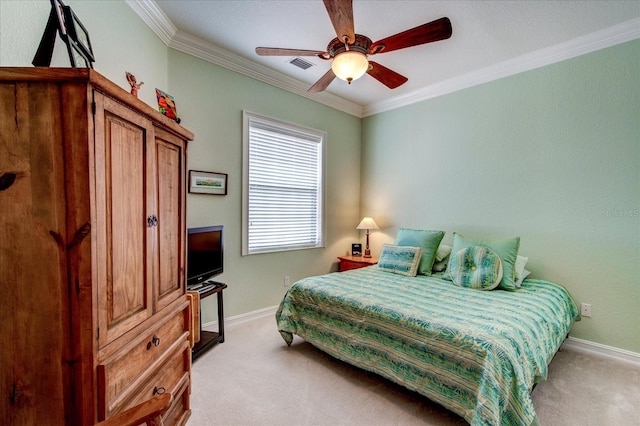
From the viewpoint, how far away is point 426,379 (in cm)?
Answer: 180

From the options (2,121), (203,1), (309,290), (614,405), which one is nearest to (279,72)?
(203,1)

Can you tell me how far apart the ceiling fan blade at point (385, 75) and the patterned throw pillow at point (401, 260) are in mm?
1663

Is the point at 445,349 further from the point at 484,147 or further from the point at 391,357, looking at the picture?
the point at 484,147

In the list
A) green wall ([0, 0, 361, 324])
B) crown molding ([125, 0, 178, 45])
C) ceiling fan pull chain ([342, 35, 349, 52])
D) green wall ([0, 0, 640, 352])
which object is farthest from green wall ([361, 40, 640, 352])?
crown molding ([125, 0, 178, 45])

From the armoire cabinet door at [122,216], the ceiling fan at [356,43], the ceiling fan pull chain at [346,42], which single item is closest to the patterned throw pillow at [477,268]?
the ceiling fan at [356,43]

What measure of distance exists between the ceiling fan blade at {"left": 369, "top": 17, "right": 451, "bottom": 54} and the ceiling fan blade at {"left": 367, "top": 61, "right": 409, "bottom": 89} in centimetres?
26

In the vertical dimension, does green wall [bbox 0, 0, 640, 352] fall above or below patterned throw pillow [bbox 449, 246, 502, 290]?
above

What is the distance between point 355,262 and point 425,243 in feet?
3.40

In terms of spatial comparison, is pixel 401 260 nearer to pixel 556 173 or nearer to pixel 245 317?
pixel 556 173

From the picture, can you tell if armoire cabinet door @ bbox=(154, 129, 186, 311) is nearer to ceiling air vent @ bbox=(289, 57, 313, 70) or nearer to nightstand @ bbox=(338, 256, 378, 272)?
ceiling air vent @ bbox=(289, 57, 313, 70)

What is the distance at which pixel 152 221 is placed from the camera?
1308mm

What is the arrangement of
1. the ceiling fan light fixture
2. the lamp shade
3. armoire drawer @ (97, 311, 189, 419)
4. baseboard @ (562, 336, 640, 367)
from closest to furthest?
armoire drawer @ (97, 311, 189, 419)
the ceiling fan light fixture
baseboard @ (562, 336, 640, 367)
the lamp shade

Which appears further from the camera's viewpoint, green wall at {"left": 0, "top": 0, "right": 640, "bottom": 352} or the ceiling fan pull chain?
green wall at {"left": 0, "top": 0, "right": 640, "bottom": 352}

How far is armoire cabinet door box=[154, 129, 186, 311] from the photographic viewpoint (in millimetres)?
1387
